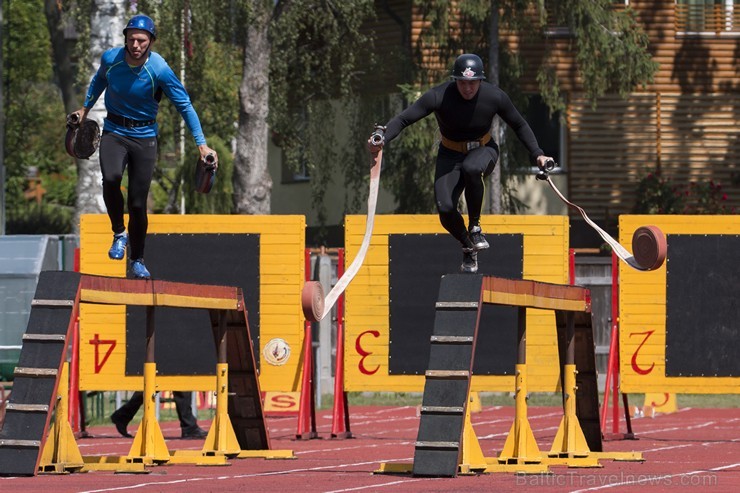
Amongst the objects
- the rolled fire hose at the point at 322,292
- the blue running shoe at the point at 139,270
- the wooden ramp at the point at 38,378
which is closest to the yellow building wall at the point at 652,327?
the rolled fire hose at the point at 322,292

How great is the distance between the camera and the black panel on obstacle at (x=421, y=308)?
19125mm

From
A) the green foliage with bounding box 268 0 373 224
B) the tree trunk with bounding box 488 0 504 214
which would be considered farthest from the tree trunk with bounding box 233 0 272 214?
the tree trunk with bounding box 488 0 504 214

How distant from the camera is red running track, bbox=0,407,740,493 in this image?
1254 centimetres

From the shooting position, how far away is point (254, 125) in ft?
97.1

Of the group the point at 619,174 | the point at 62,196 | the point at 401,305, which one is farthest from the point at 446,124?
the point at 62,196

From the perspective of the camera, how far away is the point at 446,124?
1422 cm

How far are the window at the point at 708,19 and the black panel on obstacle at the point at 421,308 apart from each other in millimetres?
17996

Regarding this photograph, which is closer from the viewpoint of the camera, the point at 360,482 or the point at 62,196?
the point at 360,482

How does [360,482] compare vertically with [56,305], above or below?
below

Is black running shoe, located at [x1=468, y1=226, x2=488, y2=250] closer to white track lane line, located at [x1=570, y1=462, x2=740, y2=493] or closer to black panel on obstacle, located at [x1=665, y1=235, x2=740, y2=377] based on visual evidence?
white track lane line, located at [x1=570, y1=462, x2=740, y2=493]

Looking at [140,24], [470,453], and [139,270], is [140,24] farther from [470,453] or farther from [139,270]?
[470,453]

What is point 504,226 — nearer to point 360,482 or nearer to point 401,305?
point 401,305

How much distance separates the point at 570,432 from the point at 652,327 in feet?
14.9

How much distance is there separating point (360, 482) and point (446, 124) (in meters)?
2.95
